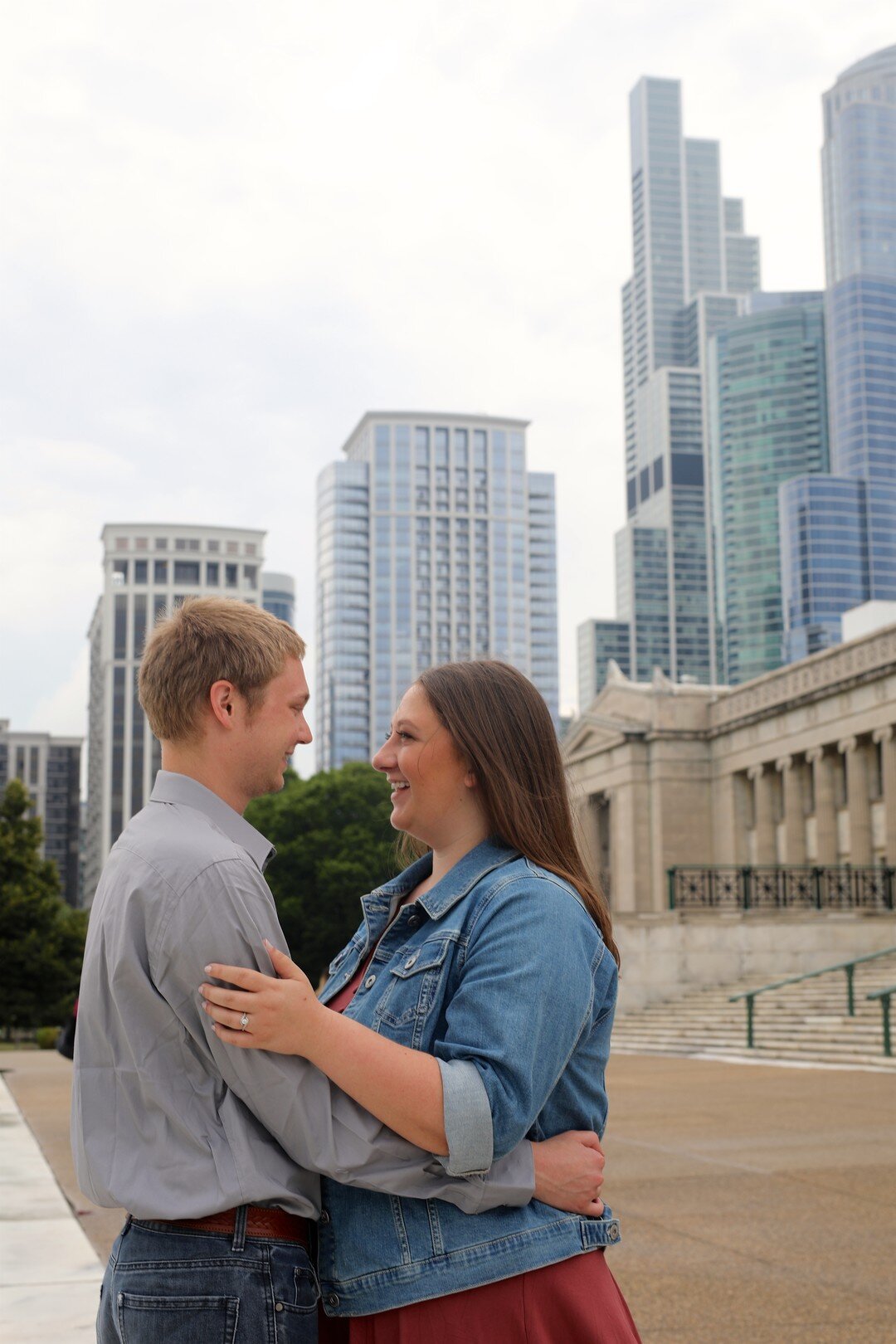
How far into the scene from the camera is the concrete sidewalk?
557cm

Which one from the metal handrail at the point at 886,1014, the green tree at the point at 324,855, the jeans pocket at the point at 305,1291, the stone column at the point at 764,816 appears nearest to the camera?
the jeans pocket at the point at 305,1291

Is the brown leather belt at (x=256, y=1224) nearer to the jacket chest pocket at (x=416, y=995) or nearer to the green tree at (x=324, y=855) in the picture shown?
the jacket chest pocket at (x=416, y=995)

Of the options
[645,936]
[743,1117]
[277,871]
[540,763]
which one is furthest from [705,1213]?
[277,871]

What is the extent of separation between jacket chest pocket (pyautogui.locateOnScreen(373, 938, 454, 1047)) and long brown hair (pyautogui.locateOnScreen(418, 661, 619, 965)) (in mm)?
290

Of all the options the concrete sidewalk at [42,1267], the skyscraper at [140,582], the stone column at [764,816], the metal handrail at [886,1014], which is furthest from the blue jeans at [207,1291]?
the skyscraper at [140,582]

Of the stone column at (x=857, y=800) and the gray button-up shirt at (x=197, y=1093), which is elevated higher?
the stone column at (x=857, y=800)

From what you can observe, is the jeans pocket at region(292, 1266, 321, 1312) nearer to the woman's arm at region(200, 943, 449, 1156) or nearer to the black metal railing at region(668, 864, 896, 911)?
the woman's arm at region(200, 943, 449, 1156)

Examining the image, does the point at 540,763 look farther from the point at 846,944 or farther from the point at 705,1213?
the point at 846,944

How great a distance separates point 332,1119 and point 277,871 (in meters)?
54.1

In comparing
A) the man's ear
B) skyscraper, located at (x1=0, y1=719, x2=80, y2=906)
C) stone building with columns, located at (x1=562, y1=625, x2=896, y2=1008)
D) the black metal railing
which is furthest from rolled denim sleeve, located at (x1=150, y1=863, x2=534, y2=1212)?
skyscraper, located at (x1=0, y1=719, x2=80, y2=906)

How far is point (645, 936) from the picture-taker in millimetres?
33719

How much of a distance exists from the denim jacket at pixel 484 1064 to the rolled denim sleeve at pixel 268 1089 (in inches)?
3.4

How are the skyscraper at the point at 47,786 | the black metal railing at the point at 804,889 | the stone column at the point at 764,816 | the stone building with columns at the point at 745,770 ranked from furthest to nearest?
the skyscraper at the point at 47,786, the stone column at the point at 764,816, the stone building with columns at the point at 745,770, the black metal railing at the point at 804,889

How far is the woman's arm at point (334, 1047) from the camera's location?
7.97ft
